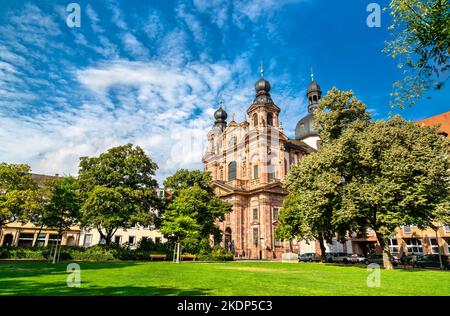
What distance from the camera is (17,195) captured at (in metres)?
28.7

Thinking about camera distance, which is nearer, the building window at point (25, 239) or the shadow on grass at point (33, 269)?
the shadow on grass at point (33, 269)

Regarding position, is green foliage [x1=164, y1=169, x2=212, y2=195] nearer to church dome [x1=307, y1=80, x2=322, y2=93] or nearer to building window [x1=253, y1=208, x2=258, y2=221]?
building window [x1=253, y1=208, x2=258, y2=221]

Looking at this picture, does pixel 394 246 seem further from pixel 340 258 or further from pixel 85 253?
A: pixel 85 253

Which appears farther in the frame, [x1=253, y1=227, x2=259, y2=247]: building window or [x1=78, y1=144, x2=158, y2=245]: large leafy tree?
[x1=253, y1=227, x2=259, y2=247]: building window

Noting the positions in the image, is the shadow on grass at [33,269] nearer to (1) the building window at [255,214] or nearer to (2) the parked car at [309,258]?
(2) the parked car at [309,258]

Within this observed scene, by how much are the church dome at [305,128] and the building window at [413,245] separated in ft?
112

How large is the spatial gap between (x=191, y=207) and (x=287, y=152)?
29.2 meters

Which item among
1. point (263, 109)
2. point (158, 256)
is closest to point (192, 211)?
point (158, 256)

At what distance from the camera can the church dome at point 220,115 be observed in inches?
3031

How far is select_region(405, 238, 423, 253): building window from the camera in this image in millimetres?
43188

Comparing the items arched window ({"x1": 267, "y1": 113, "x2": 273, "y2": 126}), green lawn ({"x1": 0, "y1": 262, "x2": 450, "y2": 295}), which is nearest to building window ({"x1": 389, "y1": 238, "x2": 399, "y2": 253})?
arched window ({"x1": 267, "y1": 113, "x2": 273, "y2": 126})

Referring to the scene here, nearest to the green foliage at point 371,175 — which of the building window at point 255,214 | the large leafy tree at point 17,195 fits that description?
the building window at point 255,214

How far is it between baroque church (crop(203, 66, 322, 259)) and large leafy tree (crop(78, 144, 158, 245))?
19739 mm
